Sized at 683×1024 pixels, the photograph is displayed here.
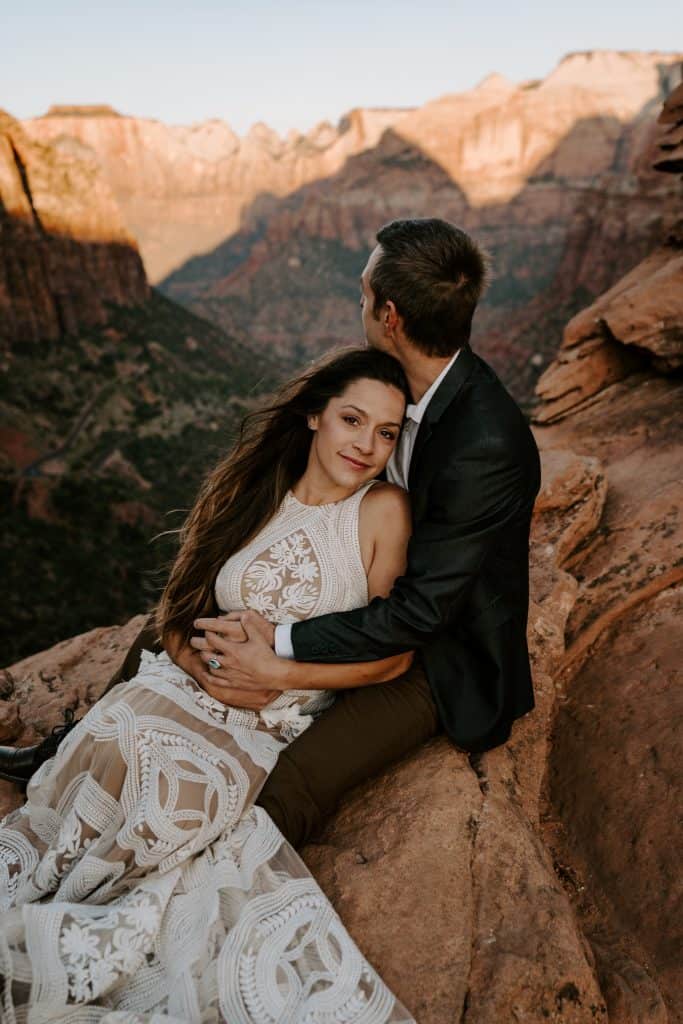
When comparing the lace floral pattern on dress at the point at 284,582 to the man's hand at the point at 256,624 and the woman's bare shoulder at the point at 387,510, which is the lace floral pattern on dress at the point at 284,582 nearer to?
the man's hand at the point at 256,624

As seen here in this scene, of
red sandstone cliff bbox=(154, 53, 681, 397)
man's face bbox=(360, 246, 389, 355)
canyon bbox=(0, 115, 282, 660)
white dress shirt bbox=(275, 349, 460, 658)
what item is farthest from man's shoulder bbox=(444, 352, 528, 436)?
red sandstone cliff bbox=(154, 53, 681, 397)

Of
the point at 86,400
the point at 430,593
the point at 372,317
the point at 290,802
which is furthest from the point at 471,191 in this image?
the point at 290,802

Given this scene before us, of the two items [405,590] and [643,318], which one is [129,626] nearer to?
[405,590]

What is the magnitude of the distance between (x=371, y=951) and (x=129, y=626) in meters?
3.93

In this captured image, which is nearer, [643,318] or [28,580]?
[643,318]

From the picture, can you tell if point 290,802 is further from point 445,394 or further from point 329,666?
point 445,394

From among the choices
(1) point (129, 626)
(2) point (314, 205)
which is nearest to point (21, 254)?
(1) point (129, 626)

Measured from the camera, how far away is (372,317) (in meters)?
3.04

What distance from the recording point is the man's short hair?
2824 millimetres

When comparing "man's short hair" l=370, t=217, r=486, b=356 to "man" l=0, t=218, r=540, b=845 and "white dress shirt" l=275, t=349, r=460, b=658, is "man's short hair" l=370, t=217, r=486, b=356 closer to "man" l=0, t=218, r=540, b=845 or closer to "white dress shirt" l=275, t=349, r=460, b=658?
"man" l=0, t=218, r=540, b=845

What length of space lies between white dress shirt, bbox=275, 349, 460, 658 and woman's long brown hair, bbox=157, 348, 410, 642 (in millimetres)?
98

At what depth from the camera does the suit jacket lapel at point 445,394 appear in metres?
2.95

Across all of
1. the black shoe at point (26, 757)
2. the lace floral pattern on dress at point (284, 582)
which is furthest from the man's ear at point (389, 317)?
the black shoe at point (26, 757)

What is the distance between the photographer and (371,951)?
2.36m
